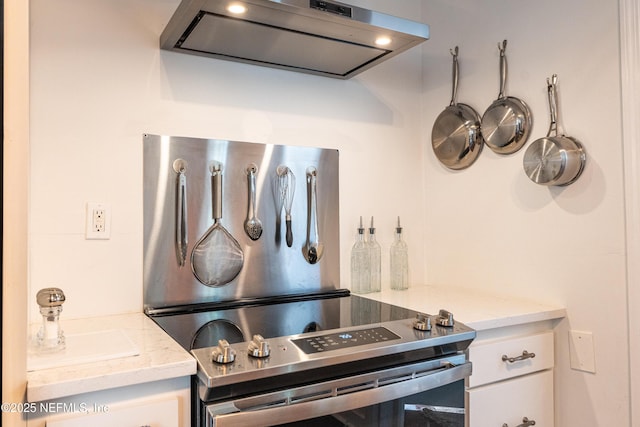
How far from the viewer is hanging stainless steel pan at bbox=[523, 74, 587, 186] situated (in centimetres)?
146

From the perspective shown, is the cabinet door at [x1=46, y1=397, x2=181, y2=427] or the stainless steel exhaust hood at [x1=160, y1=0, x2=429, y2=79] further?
the stainless steel exhaust hood at [x1=160, y1=0, x2=429, y2=79]

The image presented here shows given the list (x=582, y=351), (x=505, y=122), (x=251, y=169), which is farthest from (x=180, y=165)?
(x=582, y=351)

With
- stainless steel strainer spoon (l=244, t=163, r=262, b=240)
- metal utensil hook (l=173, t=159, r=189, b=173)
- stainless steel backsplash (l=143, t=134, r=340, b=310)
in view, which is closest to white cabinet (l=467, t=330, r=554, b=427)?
stainless steel backsplash (l=143, t=134, r=340, b=310)

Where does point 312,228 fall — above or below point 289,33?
below

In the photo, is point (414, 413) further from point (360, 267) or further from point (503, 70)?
point (503, 70)

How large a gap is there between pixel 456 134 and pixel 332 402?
1.26 meters

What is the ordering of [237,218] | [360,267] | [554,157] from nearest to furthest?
1. [554,157]
2. [237,218]
3. [360,267]

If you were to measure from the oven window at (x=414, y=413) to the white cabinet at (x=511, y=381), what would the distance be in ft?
0.23

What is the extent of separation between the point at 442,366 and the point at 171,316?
83cm

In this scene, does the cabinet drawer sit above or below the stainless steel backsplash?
below

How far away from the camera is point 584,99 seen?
1.46 meters

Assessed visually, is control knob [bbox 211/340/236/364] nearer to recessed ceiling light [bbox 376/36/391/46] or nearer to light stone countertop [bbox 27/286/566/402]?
light stone countertop [bbox 27/286/566/402]

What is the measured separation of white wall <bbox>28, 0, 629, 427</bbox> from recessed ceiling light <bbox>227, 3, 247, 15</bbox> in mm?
367

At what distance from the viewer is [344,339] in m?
1.15
